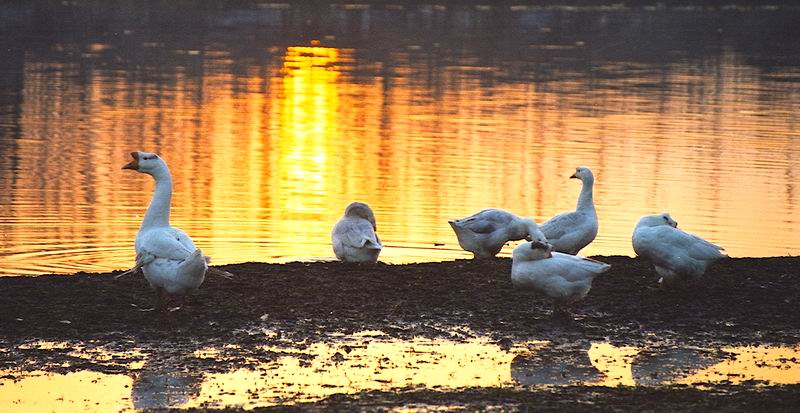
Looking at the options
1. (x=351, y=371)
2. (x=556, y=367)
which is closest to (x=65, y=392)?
(x=351, y=371)

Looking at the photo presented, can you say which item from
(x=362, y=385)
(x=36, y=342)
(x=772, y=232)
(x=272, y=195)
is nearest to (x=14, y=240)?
(x=272, y=195)

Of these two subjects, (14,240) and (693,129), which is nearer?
(14,240)

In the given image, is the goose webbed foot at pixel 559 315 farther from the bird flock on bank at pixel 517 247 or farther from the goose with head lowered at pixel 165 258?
the goose with head lowered at pixel 165 258

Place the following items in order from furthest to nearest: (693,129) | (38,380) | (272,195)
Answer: (693,129), (272,195), (38,380)

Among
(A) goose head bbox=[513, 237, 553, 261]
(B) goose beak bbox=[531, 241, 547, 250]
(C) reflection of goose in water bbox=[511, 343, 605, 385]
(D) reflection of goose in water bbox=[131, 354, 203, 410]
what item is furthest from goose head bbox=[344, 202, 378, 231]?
(D) reflection of goose in water bbox=[131, 354, 203, 410]

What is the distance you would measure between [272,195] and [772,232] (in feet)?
27.1

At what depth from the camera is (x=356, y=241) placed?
15227mm

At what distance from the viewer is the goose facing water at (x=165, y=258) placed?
482 inches

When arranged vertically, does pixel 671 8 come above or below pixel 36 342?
above

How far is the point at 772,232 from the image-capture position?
2059 centimetres

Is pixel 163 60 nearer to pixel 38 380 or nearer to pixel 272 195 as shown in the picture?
pixel 272 195

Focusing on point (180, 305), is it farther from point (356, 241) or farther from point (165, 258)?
point (356, 241)

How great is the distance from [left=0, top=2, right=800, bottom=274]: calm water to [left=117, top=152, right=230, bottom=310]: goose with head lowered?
3.84 metres

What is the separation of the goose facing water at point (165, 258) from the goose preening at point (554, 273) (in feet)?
9.82
